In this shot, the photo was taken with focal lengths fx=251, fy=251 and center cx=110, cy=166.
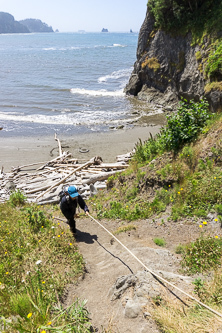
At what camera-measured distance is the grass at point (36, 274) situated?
379cm

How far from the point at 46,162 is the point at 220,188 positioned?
10756 mm

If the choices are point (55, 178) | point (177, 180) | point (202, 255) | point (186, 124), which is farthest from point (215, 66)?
point (202, 255)

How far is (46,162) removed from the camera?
1495 centimetres

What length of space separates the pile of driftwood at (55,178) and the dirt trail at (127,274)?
404 centimetres

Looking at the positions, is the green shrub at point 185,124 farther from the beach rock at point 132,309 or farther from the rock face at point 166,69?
the rock face at point 166,69

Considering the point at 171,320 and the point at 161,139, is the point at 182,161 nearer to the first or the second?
the point at 161,139

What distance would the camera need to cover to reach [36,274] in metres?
5.12

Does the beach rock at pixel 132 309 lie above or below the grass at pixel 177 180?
below

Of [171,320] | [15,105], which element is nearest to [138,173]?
[171,320]

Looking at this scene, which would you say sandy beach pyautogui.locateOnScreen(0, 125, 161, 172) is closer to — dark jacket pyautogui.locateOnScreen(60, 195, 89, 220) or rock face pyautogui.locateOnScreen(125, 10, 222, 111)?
rock face pyautogui.locateOnScreen(125, 10, 222, 111)

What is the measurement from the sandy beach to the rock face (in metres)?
5.05

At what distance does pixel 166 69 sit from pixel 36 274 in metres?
25.1

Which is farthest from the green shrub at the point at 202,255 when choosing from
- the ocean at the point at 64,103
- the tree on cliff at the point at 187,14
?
the tree on cliff at the point at 187,14

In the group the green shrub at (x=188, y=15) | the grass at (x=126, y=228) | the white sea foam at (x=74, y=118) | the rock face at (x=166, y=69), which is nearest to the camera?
the grass at (x=126, y=228)
